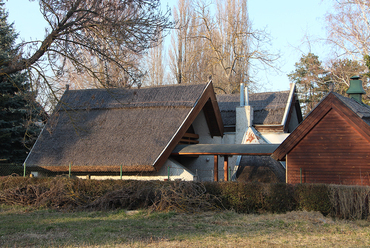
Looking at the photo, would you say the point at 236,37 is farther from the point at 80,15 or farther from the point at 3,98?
the point at 80,15

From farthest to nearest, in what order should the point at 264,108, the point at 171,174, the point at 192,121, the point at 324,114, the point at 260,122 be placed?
1. the point at 264,108
2. the point at 260,122
3. the point at 192,121
4. the point at 171,174
5. the point at 324,114

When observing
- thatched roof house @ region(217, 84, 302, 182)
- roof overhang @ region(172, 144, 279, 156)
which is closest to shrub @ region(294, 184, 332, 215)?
roof overhang @ region(172, 144, 279, 156)

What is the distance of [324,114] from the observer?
14.3 meters

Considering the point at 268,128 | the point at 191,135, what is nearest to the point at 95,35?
the point at 191,135

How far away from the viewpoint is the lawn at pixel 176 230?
729cm

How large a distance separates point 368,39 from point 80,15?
21.2 m

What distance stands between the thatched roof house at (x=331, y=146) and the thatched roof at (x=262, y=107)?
932 centimetres

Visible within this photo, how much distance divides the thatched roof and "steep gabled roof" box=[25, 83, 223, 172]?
4.59 m

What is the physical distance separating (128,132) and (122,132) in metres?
0.33

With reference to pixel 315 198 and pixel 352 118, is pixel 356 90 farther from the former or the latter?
pixel 315 198

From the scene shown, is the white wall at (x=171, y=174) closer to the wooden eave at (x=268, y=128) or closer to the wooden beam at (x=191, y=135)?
the wooden beam at (x=191, y=135)

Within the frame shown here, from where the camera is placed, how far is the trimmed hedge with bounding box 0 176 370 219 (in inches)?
416

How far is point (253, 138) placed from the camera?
2172 centimetres

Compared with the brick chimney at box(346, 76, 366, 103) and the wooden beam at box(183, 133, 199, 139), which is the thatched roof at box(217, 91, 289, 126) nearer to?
the wooden beam at box(183, 133, 199, 139)
